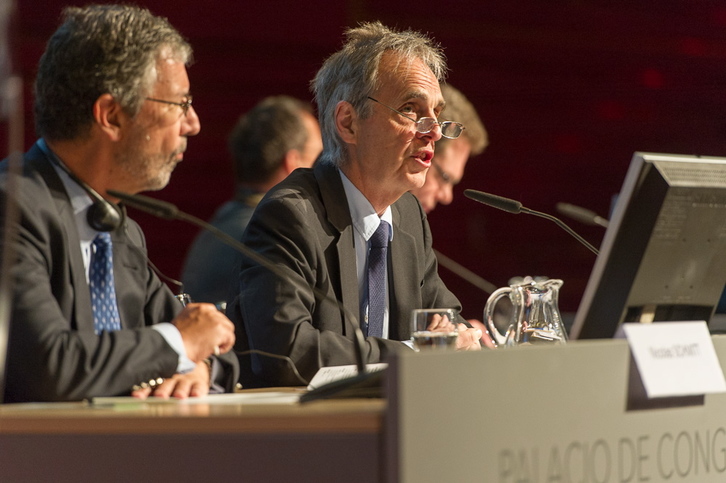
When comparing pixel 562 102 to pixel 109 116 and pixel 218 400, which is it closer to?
pixel 109 116

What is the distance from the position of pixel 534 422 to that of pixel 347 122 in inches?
51.6

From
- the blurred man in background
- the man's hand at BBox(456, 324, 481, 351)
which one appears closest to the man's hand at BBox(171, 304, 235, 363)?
the man's hand at BBox(456, 324, 481, 351)

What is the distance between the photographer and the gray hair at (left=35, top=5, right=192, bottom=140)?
1666 millimetres

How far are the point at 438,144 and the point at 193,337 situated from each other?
6.87ft

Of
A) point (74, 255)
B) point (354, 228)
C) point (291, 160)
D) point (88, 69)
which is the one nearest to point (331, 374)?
point (74, 255)

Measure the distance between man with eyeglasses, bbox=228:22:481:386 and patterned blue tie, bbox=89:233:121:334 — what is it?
33cm

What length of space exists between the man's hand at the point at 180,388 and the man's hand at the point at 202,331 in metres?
0.03

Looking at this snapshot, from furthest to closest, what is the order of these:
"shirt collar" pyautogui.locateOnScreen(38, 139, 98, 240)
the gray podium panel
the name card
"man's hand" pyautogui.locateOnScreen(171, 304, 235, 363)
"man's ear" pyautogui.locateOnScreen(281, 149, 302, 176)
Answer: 1. "man's ear" pyautogui.locateOnScreen(281, 149, 302, 176)
2. "shirt collar" pyautogui.locateOnScreen(38, 139, 98, 240)
3. "man's hand" pyautogui.locateOnScreen(171, 304, 235, 363)
4. the name card
5. the gray podium panel

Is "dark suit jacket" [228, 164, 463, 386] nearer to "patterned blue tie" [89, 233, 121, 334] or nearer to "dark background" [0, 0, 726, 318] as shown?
"patterned blue tie" [89, 233, 121, 334]

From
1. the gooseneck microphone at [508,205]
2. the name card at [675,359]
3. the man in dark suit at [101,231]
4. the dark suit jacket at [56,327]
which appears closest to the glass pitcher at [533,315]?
the gooseneck microphone at [508,205]

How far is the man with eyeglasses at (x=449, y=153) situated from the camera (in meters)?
3.40

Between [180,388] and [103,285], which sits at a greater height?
[103,285]

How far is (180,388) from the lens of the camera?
1.41 m

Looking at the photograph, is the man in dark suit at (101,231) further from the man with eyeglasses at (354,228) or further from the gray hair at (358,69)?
the gray hair at (358,69)
